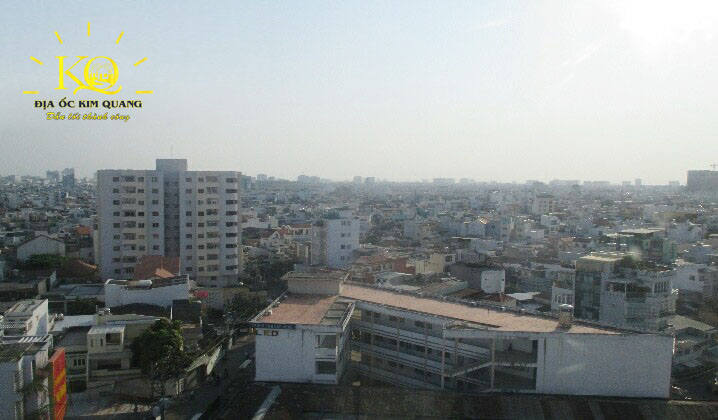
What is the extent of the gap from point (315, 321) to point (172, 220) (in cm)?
1201

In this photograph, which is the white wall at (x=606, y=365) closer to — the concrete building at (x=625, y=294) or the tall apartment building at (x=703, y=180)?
the concrete building at (x=625, y=294)

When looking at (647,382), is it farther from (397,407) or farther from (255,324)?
(255,324)

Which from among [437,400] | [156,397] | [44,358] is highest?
[44,358]

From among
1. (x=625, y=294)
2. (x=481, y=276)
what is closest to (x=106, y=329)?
(x=481, y=276)

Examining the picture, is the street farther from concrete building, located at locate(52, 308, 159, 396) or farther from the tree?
concrete building, located at locate(52, 308, 159, 396)

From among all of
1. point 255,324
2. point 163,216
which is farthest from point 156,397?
point 163,216

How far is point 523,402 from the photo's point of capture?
28.1 feet

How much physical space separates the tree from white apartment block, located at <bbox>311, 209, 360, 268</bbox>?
10.9 m

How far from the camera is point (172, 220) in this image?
20.2 metres

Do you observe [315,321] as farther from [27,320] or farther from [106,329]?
[27,320]

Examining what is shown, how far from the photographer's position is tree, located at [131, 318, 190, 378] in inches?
409

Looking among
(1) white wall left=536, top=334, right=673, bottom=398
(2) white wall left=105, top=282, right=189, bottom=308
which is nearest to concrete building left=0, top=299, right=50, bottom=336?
(2) white wall left=105, top=282, right=189, bottom=308

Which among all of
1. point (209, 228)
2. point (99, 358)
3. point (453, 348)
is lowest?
point (99, 358)

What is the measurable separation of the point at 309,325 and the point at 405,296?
307cm
